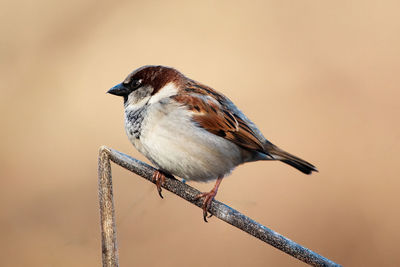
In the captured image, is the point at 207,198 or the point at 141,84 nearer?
the point at 207,198

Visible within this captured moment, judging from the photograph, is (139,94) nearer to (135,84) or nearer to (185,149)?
(135,84)

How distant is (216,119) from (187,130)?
4.7 inches

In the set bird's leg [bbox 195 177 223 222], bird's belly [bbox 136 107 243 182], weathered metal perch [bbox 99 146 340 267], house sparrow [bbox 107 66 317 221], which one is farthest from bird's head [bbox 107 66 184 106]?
weathered metal perch [bbox 99 146 340 267]

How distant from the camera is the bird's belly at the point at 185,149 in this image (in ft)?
4.32

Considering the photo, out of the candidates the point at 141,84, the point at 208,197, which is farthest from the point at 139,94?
the point at 208,197

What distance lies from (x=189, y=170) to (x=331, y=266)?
66 cm

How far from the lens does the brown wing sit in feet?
4.76

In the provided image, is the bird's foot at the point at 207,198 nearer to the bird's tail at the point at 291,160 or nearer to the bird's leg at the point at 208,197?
the bird's leg at the point at 208,197

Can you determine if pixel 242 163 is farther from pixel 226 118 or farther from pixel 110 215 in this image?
pixel 110 215

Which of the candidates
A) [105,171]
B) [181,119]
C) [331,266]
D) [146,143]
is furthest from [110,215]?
[181,119]

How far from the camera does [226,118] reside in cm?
148

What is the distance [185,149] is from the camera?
4.46 ft

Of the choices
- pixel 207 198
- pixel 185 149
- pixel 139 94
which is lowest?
pixel 207 198

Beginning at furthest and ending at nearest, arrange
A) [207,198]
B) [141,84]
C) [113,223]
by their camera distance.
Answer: [141,84]
[207,198]
[113,223]
